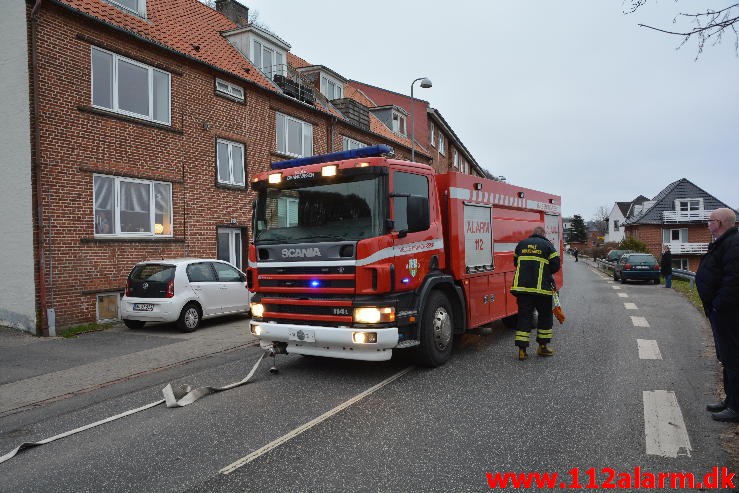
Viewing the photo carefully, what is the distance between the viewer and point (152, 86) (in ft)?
43.7

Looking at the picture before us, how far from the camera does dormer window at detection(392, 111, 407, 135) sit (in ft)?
97.9

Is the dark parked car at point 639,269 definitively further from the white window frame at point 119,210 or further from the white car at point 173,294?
the white window frame at point 119,210

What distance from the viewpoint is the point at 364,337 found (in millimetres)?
5660

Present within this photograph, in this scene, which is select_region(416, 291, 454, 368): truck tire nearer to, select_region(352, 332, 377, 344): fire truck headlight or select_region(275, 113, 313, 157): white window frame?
select_region(352, 332, 377, 344): fire truck headlight

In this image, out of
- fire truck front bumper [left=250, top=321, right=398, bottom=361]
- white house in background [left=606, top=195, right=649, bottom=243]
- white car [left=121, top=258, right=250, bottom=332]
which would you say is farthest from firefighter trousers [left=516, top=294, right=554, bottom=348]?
white house in background [left=606, top=195, right=649, bottom=243]

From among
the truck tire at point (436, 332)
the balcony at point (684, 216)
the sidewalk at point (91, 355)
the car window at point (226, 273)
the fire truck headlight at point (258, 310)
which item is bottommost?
the sidewalk at point (91, 355)

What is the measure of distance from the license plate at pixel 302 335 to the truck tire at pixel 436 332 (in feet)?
4.54

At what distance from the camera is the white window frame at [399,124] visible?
29.8 m

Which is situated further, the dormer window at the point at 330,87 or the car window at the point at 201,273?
the dormer window at the point at 330,87

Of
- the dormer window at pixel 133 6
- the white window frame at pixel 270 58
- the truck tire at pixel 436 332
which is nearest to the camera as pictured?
the truck tire at pixel 436 332

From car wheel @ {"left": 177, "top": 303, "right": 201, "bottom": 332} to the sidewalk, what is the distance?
0.18 meters

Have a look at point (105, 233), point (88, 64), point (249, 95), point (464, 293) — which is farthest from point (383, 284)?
point (249, 95)

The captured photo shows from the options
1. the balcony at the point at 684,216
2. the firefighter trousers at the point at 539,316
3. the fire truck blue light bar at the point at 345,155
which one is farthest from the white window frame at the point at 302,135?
the balcony at the point at 684,216

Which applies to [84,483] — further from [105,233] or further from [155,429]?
[105,233]
